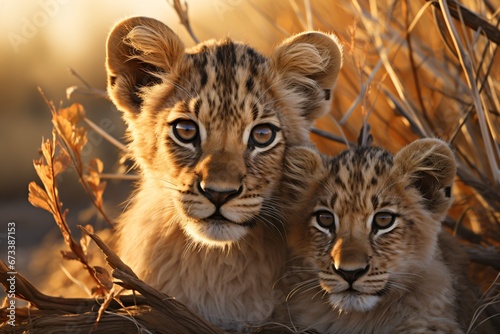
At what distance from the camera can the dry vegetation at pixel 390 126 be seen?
3221 mm

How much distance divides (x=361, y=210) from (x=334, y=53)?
712mm

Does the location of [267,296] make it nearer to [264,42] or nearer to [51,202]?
[51,202]

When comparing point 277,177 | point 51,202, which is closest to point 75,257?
point 51,202

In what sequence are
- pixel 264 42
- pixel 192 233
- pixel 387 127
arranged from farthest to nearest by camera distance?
1. pixel 264 42
2. pixel 387 127
3. pixel 192 233

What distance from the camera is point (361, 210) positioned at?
10.8 ft

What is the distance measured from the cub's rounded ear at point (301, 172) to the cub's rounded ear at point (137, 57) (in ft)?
2.05

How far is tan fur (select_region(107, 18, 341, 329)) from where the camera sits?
130 inches

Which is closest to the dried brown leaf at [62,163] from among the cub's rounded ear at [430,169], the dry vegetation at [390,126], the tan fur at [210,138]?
the dry vegetation at [390,126]

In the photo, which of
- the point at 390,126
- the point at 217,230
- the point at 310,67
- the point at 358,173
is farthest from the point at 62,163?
the point at 390,126

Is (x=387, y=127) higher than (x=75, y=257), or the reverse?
(x=387, y=127)

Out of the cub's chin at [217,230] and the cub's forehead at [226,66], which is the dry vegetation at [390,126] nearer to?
the cub's chin at [217,230]

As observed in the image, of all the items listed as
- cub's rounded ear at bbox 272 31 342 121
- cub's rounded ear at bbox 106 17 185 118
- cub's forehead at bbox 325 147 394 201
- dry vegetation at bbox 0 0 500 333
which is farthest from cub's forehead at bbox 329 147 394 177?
cub's rounded ear at bbox 106 17 185 118

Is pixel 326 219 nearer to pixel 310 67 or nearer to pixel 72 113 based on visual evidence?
pixel 310 67

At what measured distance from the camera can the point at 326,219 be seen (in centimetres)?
340
